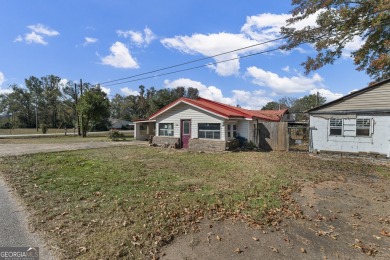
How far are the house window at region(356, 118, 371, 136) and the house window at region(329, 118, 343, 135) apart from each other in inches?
30.6

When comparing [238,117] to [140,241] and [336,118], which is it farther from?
[140,241]

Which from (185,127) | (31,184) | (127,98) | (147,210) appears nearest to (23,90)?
(127,98)

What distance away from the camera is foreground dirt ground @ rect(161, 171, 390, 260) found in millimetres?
3535

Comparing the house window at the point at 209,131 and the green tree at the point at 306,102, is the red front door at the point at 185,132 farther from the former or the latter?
the green tree at the point at 306,102

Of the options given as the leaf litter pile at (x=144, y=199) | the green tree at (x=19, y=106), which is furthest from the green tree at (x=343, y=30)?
the green tree at (x=19, y=106)

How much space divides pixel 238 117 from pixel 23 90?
7388 cm

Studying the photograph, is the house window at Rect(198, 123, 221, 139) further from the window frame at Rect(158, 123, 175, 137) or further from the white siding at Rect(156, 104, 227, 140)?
the window frame at Rect(158, 123, 175, 137)

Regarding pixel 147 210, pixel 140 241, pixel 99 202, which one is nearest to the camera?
pixel 140 241

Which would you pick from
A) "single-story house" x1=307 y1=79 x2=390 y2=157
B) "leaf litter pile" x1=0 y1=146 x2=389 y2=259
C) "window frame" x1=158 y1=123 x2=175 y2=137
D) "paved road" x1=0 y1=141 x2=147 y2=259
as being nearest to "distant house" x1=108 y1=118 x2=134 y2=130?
"window frame" x1=158 y1=123 x2=175 y2=137

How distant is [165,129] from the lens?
65.4 feet

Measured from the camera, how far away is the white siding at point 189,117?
16805 mm

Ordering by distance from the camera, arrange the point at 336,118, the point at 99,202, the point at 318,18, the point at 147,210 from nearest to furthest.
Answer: the point at 147,210, the point at 99,202, the point at 336,118, the point at 318,18

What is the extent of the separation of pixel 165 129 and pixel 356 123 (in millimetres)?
13377

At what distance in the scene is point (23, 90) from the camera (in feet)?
222
